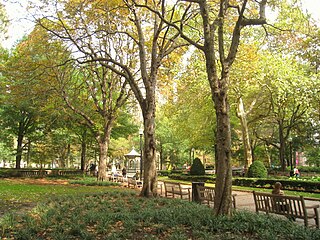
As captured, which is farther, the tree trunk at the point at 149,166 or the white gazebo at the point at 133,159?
the white gazebo at the point at 133,159

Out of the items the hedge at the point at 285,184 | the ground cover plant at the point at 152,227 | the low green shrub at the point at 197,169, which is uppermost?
the low green shrub at the point at 197,169

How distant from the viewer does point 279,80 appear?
873 inches

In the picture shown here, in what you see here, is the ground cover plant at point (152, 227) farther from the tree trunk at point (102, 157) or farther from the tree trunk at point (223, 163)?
the tree trunk at point (102, 157)

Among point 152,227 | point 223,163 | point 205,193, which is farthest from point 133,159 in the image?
point 152,227

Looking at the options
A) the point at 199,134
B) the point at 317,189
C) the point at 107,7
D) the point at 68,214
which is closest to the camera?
the point at 68,214

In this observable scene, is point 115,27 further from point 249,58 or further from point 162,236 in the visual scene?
point 162,236

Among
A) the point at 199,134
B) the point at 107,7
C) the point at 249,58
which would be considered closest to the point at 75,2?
the point at 107,7

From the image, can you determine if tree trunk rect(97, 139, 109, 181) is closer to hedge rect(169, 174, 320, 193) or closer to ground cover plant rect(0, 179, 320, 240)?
hedge rect(169, 174, 320, 193)

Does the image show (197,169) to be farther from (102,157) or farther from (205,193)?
(205,193)

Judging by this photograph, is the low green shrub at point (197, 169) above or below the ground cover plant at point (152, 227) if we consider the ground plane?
above

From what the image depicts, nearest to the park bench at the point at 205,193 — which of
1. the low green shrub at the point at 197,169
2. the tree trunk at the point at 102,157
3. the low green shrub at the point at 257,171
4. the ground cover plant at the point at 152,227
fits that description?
the ground cover plant at the point at 152,227

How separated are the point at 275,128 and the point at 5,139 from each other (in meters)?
34.2

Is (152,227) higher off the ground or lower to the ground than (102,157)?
lower

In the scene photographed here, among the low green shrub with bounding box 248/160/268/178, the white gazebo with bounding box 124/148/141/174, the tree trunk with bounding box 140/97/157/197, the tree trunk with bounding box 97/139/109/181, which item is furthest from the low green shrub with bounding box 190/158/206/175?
the tree trunk with bounding box 140/97/157/197
